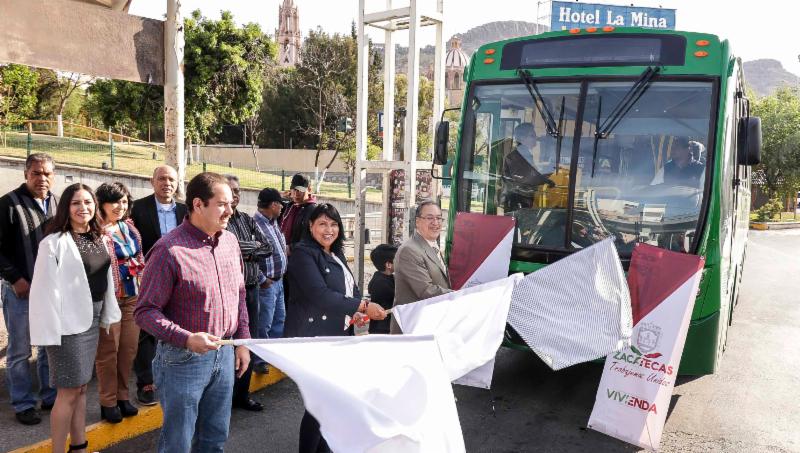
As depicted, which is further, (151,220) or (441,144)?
(441,144)

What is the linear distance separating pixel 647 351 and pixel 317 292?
2493 mm

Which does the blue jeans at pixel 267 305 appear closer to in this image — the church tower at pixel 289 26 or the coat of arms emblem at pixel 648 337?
the coat of arms emblem at pixel 648 337

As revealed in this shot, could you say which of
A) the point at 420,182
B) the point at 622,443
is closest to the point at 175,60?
the point at 420,182

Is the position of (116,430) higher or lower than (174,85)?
lower

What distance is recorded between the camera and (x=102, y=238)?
4375mm

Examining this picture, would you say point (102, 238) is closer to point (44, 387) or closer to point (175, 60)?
point (44, 387)

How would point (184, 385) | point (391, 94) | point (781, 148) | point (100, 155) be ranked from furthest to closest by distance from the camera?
point (781, 148)
point (100, 155)
point (391, 94)
point (184, 385)

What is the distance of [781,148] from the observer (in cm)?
3684

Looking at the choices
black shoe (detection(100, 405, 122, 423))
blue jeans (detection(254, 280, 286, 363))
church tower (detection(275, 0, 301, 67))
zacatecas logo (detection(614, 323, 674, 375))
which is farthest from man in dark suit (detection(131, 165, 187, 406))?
church tower (detection(275, 0, 301, 67))

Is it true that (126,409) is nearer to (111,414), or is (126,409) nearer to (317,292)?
(111,414)

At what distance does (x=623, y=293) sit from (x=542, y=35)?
2812 mm

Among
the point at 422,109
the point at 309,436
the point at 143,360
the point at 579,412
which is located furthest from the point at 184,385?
the point at 422,109

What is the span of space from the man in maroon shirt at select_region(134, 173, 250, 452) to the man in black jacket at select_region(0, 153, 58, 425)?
2.10 m

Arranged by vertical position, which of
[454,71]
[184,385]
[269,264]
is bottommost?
[184,385]
